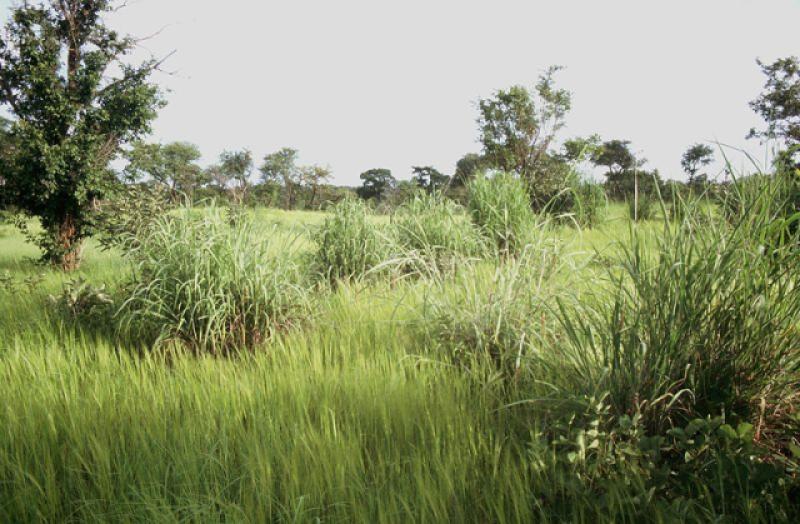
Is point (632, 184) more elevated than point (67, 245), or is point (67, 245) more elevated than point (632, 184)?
point (632, 184)

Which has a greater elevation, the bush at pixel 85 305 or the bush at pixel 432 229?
the bush at pixel 432 229

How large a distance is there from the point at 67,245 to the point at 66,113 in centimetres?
188

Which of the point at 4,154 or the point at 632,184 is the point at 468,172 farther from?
the point at 632,184

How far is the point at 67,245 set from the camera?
7156mm

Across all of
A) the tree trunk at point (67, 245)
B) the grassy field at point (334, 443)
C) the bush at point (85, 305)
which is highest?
the tree trunk at point (67, 245)

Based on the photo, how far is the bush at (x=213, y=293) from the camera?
2938 mm

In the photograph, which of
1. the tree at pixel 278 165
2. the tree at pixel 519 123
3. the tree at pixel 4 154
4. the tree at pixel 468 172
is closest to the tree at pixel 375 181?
the tree at pixel 278 165

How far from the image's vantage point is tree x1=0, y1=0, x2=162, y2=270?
6.57m

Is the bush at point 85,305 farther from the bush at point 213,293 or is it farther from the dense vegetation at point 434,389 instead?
the bush at point 213,293

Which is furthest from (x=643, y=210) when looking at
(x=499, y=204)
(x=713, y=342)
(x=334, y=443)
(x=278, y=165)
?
(x=278, y=165)

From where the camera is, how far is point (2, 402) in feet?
7.36

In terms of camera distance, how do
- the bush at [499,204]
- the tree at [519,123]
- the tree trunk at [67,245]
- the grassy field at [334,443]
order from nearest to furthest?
the grassy field at [334,443], the bush at [499,204], the tree trunk at [67,245], the tree at [519,123]

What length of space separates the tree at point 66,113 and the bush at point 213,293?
4.50 meters

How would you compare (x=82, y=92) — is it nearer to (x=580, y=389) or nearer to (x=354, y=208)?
(x=354, y=208)
